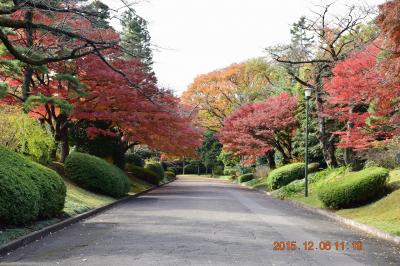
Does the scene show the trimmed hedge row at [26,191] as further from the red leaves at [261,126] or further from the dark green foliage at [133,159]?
the dark green foliage at [133,159]

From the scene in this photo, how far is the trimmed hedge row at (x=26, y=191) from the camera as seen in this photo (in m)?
8.88

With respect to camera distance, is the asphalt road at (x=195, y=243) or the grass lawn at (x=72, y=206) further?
the grass lawn at (x=72, y=206)

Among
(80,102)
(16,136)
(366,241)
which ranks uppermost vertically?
(80,102)

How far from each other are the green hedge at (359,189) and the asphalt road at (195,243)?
1874 millimetres

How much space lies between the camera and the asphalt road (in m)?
7.27

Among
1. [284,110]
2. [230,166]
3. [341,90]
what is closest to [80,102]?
[341,90]

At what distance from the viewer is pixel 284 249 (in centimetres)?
830

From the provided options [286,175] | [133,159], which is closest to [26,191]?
[286,175]

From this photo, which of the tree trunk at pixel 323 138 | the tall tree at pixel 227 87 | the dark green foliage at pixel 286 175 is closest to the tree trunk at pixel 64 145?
the dark green foliage at pixel 286 175

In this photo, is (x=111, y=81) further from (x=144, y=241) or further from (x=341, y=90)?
(x=144, y=241)

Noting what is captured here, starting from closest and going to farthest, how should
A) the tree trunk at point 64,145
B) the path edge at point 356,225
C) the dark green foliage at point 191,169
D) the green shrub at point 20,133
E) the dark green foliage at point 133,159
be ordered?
1. the path edge at point 356,225
2. the green shrub at point 20,133
3. the tree trunk at point 64,145
4. the dark green foliage at point 133,159
5. the dark green foliage at point 191,169

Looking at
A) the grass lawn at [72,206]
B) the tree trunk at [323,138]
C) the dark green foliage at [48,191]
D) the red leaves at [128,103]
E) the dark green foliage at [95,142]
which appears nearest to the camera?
the grass lawn at [72,206]

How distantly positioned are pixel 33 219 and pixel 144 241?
291cm
